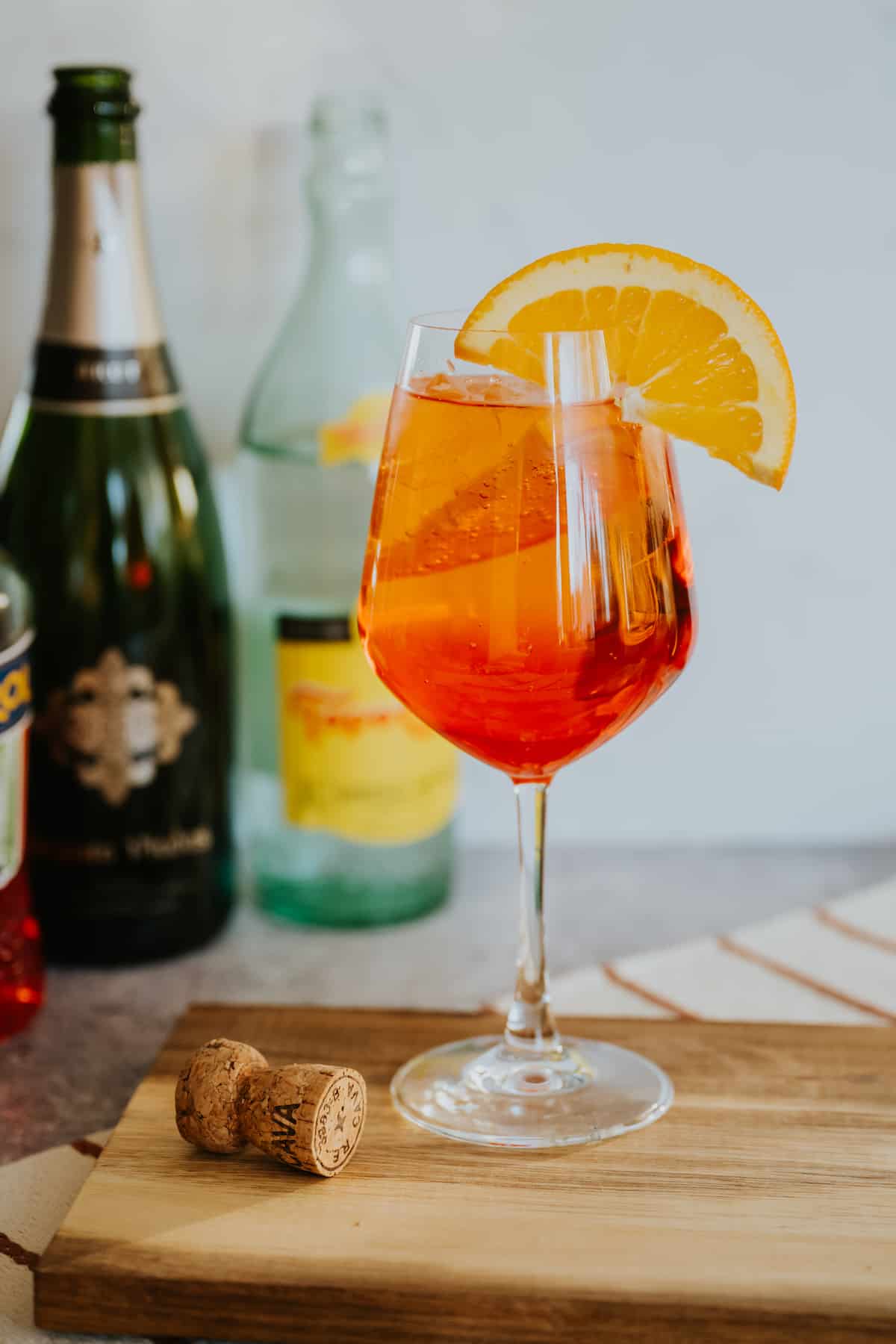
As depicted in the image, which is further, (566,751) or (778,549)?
(778,549)

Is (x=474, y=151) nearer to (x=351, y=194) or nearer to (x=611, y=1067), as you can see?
(x=351, y=194)

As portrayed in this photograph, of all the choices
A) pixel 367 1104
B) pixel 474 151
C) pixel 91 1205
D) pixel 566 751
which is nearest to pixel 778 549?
pixel 474 151

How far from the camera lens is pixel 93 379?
3.59ft

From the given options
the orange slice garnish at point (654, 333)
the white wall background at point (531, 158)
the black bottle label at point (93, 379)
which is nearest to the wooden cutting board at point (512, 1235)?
the orange slice garnish at point (654, 333)

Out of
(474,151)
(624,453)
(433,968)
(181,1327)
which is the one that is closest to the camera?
(181,1327)

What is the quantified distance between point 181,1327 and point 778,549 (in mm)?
861

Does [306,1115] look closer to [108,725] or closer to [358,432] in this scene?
[108,725]

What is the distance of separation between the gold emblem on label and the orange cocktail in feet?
1.21

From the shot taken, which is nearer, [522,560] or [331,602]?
[522,560]

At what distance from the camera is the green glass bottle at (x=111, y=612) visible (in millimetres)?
1079

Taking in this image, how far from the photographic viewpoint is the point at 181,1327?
0.63 m

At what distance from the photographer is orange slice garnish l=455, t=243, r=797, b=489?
2.34 ft

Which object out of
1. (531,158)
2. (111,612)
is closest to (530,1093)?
(111,612)

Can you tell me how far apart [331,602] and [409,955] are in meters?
0.28
